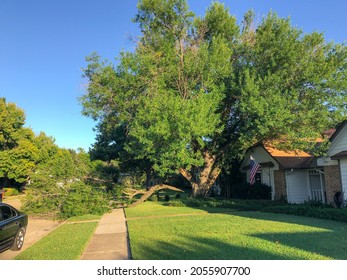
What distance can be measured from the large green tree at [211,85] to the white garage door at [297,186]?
10.9 feet

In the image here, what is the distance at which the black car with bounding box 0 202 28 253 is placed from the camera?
8531mm

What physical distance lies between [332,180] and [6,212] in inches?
583

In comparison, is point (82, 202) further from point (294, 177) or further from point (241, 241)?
point (294, 177)

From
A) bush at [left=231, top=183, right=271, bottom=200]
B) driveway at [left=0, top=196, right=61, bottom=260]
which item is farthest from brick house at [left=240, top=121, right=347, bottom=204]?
driveway at [left=0, top=196, right=61, bottom=260]

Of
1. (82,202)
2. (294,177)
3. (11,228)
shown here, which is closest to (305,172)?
(294,177)

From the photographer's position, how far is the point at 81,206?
18.0m

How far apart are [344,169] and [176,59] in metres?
11.4

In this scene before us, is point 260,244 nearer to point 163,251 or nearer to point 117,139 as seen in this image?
point 163,251

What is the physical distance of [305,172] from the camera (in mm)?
21250

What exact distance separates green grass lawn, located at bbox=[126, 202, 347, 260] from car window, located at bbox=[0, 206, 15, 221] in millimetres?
3587

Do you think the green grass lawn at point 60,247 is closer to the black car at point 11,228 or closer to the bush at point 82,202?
the black car at point 11,228

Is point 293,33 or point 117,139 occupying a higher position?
point 293,33
